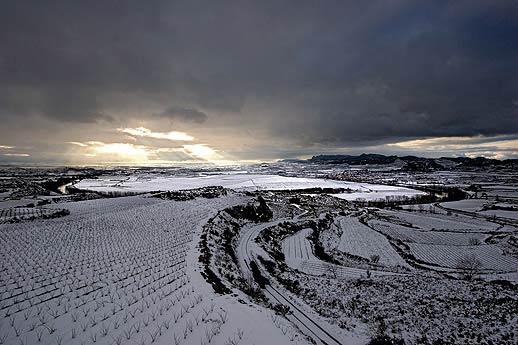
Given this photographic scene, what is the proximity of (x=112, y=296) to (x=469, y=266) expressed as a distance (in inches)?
1612

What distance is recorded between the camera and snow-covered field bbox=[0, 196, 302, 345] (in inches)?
438

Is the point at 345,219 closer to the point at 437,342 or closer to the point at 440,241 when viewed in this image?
the point at 440,241

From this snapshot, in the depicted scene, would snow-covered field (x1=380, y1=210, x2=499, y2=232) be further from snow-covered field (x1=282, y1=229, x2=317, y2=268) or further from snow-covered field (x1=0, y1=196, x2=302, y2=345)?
snow-covered field (x1=0, y1=196, x2=302, y2=345)

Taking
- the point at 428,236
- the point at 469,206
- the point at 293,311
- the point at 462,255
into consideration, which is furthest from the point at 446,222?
the point at 293,311

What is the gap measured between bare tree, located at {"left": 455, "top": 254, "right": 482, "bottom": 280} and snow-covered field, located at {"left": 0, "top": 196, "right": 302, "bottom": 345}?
94.0ft

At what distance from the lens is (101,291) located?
15062 mm

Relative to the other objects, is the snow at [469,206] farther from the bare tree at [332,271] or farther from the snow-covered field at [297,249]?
the bare tree at [332,271]

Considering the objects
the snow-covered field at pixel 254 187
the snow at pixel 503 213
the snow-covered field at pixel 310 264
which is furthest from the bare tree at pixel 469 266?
the snow-covered field at pixel 254 187

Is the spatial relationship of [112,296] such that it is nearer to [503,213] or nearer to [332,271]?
[332,271]

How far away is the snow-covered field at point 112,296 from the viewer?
36.5ft

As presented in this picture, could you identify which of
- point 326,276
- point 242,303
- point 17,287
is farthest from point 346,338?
point 17,287

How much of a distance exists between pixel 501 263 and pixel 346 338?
34498mm

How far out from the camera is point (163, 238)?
→ 2712cm

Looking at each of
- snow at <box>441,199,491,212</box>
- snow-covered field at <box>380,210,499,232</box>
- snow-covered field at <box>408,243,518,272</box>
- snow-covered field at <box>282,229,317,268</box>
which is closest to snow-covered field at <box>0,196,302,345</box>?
snow-covered field at <box>282,229,317,268</box>
